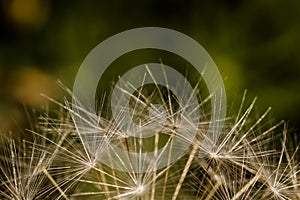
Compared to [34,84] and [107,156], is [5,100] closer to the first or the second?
[34,84]

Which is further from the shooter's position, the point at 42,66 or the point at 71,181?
the point at 42,66

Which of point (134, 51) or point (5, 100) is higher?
Answer: point (134, 51)

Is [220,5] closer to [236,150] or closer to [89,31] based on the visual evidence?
[89,31]

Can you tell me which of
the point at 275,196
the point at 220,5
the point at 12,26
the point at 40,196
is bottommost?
the point at 40,196

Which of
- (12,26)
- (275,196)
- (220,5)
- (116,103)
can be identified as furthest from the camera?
(12,26)

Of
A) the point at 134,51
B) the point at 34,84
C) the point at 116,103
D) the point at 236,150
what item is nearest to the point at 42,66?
the point at 34,84

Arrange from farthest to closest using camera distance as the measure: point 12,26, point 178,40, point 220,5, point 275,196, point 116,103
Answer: point 12,26 < point 220,5 < point 178,40 < point 116,103 < point 275,196
